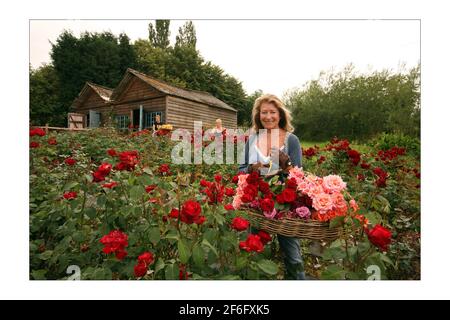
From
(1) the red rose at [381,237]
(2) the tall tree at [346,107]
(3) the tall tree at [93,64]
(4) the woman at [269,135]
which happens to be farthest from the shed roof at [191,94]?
(1) the red rose at [381,237]

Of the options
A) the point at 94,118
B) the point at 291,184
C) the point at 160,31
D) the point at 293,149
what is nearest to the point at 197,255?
the point at 291,184

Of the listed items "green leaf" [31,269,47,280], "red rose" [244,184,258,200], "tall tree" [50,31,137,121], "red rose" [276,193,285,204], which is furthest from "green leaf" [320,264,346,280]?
"tall tree" [50,31,137,121]

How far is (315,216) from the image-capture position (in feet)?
3.75

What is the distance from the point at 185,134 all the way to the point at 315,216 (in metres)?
2.99

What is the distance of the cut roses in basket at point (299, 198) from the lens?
1.10m

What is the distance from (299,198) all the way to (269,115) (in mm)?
793

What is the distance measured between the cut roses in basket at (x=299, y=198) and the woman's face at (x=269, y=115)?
2.19 feet

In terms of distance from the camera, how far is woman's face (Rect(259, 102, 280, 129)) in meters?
1.82

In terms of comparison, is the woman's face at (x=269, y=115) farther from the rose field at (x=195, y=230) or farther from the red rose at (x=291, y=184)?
the red rose at (x=291, y=184)

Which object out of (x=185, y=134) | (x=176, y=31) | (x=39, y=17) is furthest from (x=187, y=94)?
(x=39, y=17)

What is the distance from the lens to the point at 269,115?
71.6 inches

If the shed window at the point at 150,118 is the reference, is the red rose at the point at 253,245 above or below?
below

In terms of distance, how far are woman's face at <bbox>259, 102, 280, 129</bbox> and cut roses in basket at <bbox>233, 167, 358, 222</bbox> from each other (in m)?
0.67
